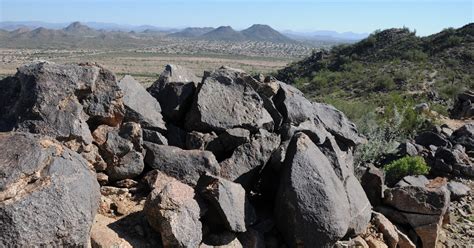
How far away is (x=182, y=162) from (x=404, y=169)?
7.57 meters

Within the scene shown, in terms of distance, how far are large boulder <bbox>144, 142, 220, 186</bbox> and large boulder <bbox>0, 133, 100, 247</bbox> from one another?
6.08ft

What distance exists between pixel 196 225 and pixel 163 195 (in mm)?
675

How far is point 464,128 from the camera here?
18156 mm

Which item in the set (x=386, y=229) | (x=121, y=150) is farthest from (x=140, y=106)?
(x=386, y=229)

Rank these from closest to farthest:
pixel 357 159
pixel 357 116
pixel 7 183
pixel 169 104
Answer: pixel 7 183 < pixel 169 104 < pixel 357 159 < pixel 357 116

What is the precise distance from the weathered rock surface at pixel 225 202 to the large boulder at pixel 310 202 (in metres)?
0.73

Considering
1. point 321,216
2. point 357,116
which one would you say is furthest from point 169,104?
point 357,116

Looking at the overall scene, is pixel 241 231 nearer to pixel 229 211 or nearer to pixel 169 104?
pixel 229 211

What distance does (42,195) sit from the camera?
19.6 feet

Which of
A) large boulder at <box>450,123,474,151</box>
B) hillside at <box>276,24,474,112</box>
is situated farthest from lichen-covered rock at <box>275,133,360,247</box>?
hillside at <box>276,24,474,112</box>

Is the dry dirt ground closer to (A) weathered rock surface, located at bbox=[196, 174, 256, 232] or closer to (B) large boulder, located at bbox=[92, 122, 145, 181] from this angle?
(B) large boulder, located at bbox=[92, 122, 145, 181]

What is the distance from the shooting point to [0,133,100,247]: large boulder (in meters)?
5.67

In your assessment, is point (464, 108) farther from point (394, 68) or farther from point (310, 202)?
point (394, 68)

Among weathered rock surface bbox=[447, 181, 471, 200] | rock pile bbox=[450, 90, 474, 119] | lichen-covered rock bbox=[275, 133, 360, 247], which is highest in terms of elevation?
lichen-covered rock bbox=[275, 133, 360, 247]
